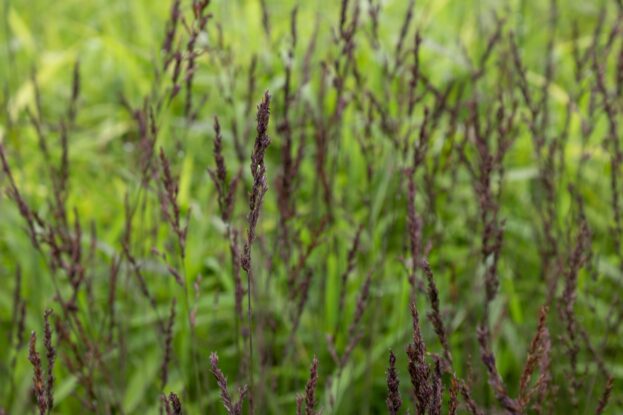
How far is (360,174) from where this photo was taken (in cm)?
317

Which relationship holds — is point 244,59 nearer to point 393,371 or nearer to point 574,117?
point 574,117

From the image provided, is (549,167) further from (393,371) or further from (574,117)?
(574,117)

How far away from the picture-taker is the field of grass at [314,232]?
1.41 meters

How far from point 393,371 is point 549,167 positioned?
1075 mm

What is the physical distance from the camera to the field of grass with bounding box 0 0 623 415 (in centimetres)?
141

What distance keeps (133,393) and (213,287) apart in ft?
2.28

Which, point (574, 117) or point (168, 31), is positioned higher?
point (168, 31)

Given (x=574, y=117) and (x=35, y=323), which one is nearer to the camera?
(x=35, y=323)

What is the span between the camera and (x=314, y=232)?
173cm

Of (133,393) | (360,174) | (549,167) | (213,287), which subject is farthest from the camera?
(360,174)

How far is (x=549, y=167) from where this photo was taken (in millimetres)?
1782

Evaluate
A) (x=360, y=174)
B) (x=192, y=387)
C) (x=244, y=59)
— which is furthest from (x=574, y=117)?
(x=192, y=387)

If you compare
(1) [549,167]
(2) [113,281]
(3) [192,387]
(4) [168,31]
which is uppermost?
(4) [168,31]

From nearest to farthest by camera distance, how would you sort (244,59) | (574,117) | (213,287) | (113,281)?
(113,281) → (213,287) → (574,117) → (244,59)
